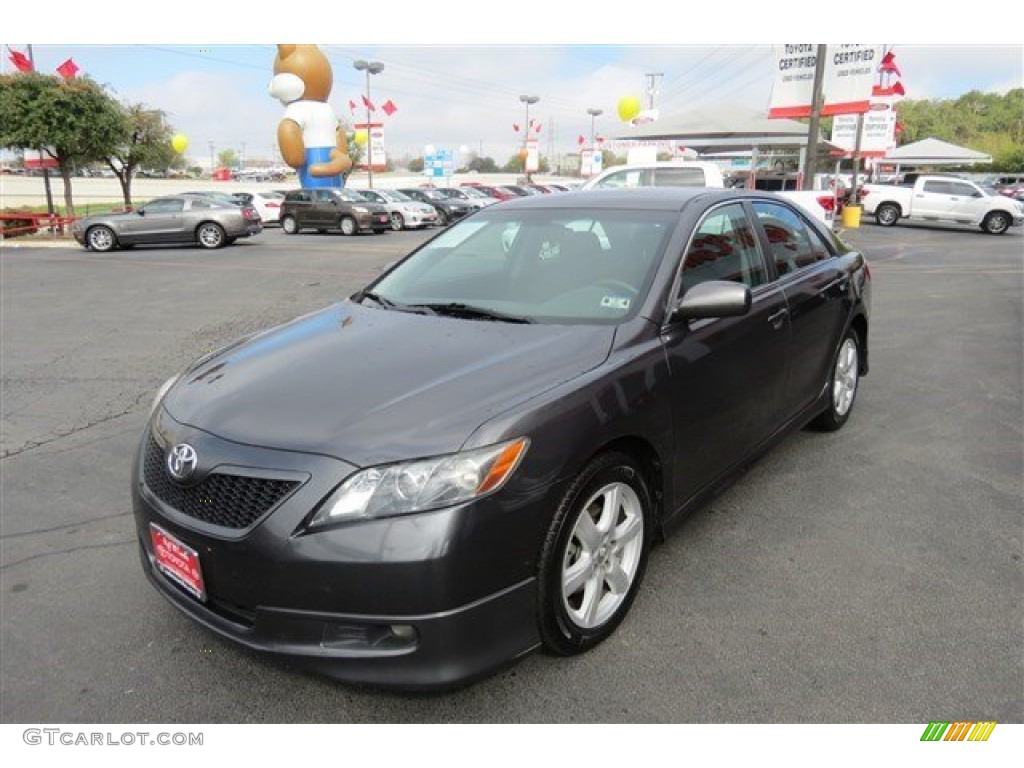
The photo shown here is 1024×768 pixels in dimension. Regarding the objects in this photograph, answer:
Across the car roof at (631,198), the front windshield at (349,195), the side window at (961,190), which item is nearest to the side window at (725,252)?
the car roof at (631,198)

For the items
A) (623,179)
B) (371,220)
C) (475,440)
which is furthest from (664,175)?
(371,220)

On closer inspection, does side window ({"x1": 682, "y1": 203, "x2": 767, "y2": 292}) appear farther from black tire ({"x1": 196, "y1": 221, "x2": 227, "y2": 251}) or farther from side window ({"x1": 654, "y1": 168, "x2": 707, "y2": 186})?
black tire ({"x1": 196, "y1": 221, "x2": 227, "y2": 251})

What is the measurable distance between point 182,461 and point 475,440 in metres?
0.98

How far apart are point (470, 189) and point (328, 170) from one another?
7.56m

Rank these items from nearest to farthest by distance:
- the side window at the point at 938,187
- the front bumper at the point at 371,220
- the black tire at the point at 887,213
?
the side window at the point at 938,187 < the front bumper at the point at 371,220 < the black tire at the point at 887,213

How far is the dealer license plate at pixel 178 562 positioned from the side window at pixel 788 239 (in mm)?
3162

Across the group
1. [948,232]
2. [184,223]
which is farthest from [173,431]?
[948,232]

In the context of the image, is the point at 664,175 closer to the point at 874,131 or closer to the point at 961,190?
the point at 961,190

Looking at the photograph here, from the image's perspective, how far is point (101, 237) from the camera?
19.6 m

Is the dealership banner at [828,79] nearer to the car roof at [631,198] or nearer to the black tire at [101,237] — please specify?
the car roof at [631,198]

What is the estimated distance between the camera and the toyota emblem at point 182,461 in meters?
2.45

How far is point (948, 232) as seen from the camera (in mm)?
25188

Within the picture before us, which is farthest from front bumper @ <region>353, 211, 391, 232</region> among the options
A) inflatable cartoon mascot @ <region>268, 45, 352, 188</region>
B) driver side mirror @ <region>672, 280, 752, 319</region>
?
driver side mirror @ <region>672, 280, 752, 319</region>

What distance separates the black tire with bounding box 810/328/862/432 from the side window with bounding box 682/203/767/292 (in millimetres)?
1223
